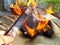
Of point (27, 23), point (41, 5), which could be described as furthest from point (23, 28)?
point (41, 5)

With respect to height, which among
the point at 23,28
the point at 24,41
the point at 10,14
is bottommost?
the point at 24,41

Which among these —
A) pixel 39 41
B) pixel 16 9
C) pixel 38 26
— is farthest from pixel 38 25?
pixel 16 9

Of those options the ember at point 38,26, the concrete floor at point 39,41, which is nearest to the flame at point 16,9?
the ember at point 38,26

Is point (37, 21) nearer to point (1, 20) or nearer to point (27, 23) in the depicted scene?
point (27, 23)

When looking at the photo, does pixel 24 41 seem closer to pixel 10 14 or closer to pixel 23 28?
pixel 23 28

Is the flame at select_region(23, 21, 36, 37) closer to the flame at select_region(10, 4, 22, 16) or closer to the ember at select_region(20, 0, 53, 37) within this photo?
the ember at select_region(20, 0, 53, 37)

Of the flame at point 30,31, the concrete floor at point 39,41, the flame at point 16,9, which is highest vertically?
the flame at point 16,9

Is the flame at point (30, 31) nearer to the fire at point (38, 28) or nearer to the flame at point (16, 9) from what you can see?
the fire at point (38, 28)

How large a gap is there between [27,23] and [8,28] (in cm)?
18

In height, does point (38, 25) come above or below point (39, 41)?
above

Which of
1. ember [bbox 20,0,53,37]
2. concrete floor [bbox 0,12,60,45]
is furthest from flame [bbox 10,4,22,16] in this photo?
concrete floor [bbox 0,12,60,45]

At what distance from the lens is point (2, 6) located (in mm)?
1371

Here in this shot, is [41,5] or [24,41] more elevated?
[41,5]

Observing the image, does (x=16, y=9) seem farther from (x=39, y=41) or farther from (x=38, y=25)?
(x=39, y=41)
